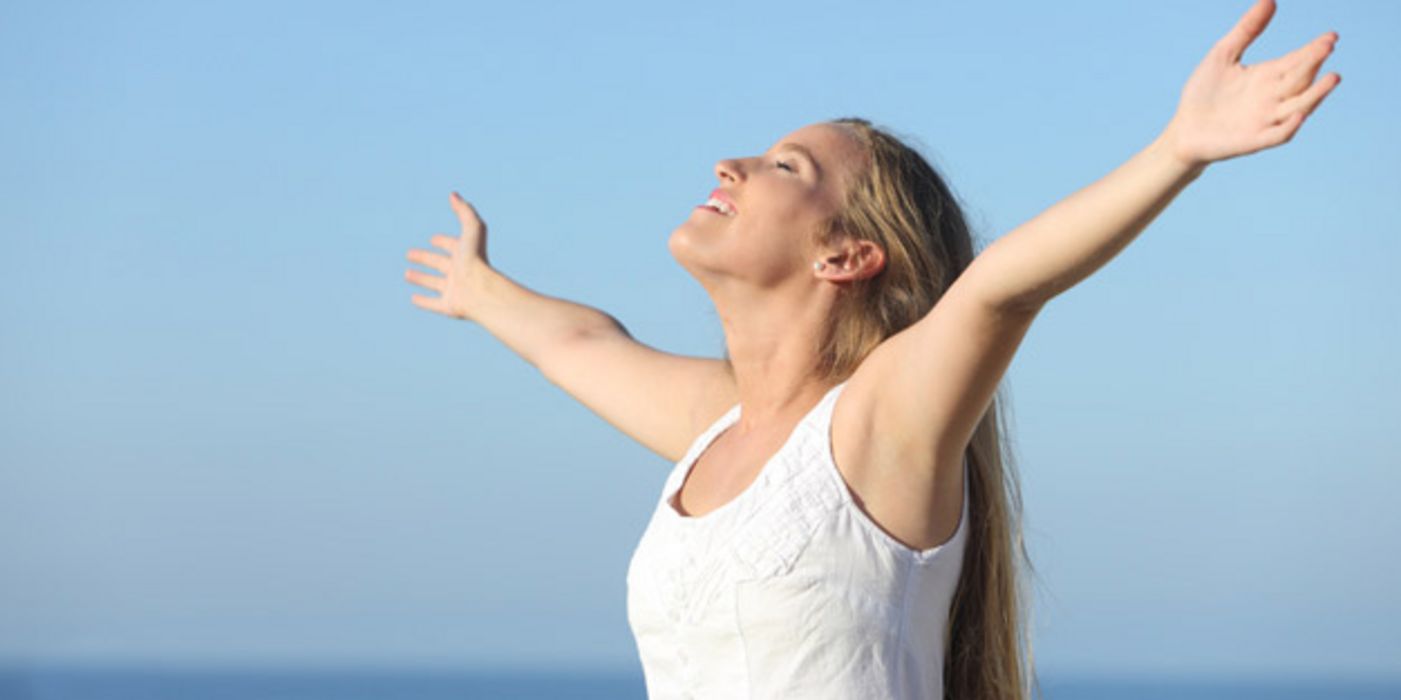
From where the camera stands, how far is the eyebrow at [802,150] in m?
2.82

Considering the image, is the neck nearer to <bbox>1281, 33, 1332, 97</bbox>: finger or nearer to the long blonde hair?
the long blonde hair

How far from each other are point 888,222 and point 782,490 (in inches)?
18.1

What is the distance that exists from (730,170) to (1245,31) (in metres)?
0.97

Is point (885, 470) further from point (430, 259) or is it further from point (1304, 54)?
point (430, 259)

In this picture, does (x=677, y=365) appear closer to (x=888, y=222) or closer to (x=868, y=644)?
(x=888, y=222)

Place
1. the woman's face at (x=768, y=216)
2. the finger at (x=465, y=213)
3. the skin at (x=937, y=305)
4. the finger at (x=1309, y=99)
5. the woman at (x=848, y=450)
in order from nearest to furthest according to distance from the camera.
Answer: the finger at (x=1309, y=99)
the skin at (x=937, y=305)
the woman at (x=848, y=450)
the woman's face at (x=768, y=216)
the finger at (x=465, y=213)

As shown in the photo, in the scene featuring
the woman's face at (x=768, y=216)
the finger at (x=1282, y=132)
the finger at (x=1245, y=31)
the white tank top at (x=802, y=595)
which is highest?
the woman's face at (x=768, y=216)

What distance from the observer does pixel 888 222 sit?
2805 millimetres

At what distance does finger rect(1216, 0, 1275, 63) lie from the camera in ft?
6.40

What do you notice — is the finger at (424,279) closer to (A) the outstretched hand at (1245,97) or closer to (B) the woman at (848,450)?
(B) the woman at (848,450)

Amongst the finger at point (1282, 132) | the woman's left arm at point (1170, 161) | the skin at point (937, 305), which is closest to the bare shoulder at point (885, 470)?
the skin at point (937, 305)

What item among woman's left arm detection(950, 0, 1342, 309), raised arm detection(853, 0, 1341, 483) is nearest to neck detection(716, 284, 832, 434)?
raised arm detection(853, 0, 1341, 483)

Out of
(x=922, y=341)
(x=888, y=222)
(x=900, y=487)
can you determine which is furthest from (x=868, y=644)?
(x=888, y=222)

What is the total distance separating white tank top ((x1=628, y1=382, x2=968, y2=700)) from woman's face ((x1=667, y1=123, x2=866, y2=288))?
0.76 feet
